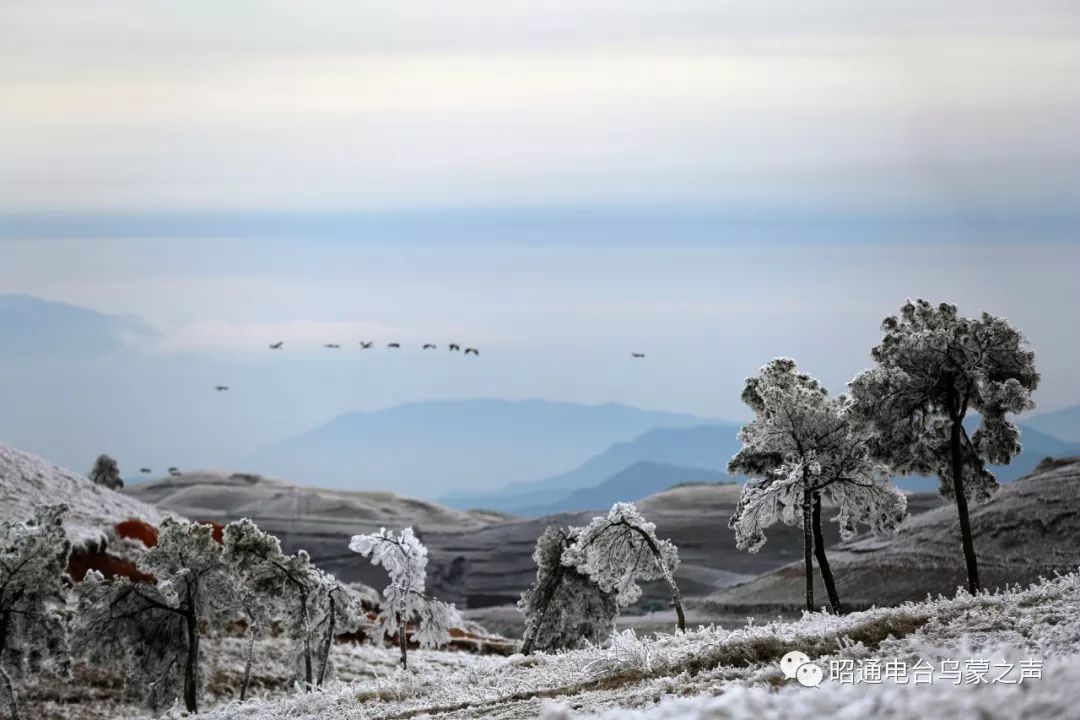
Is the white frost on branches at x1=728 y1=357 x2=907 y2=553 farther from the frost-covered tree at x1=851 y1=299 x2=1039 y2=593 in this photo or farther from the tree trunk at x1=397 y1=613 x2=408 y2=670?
the tree trunk at x1=397 y1=613 x2=408 y2=670

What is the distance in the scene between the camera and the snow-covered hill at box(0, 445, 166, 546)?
71.3 meters

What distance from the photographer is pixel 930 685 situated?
14734mm

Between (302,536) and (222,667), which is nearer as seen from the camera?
(222,667)

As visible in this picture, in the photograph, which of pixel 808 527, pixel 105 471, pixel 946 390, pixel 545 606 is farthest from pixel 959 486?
pixel 105 471

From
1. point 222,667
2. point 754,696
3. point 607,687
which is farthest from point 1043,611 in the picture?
point 222,667

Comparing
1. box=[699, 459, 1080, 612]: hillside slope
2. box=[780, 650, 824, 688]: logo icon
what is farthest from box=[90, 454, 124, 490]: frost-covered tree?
box=[780, 650, 824, 688]: logo icon

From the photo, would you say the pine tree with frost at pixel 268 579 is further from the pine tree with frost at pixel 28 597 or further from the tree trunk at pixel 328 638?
the pine tree with frost at pixel 28 597

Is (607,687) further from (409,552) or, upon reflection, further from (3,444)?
(3,444)

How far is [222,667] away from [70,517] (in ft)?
66.5

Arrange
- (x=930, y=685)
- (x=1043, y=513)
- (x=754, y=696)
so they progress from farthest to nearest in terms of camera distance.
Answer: (x=1043, y=513), (x=930, y=685), (x=754, y=696)

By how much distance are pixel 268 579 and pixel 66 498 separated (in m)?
36.2

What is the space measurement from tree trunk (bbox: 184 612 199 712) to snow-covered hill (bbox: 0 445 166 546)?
945 inches

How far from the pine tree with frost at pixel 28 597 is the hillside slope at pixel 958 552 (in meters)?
42.8

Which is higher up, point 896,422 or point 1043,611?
point 896,422
